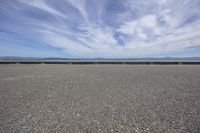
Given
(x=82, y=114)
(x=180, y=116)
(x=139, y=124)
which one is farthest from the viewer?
(x=82, y=114)

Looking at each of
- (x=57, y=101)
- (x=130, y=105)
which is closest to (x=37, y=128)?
(x=57, y=101)

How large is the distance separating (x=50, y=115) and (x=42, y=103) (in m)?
1.18

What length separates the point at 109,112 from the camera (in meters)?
3.62

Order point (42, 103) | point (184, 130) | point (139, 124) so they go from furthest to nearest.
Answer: point (42, 103) → point (139, 124) → point (184, 130)

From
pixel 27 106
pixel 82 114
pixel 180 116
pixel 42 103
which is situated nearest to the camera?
pixel 180 116

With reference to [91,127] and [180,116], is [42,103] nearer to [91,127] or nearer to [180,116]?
[91,127]

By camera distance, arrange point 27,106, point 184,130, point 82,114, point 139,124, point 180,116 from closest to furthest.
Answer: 1. point 184,130
2. point 139,124
3. point 180,116
4. point 82,114
5. point 27,106

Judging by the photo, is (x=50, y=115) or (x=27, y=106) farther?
(x=27, y=106)

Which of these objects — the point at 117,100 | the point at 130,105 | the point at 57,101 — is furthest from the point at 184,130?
the point at 57,101

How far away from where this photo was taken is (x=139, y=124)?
2918mm

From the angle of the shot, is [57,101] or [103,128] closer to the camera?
[103,128]

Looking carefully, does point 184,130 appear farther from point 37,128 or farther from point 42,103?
point 42,103

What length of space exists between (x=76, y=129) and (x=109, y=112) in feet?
3.89

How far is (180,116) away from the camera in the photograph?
3.30m
